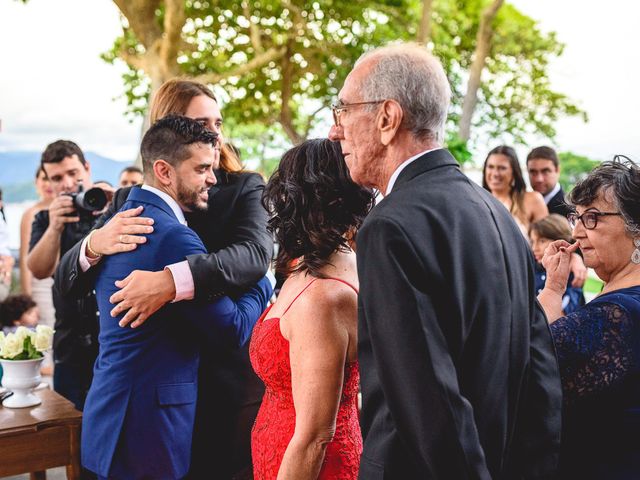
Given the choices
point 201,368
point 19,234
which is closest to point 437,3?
point 19,234

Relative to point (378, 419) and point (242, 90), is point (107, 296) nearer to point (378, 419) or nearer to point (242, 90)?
point (378, 419)

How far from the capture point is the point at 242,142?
73.9 ft

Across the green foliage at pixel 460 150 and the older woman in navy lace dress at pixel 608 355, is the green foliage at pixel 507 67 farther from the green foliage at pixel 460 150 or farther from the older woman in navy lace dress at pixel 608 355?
the older woman in navy lace dress at pixel 608 355

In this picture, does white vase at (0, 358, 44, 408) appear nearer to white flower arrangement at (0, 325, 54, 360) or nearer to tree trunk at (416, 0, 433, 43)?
white flower arrangement at (0, 325, 54, 360)

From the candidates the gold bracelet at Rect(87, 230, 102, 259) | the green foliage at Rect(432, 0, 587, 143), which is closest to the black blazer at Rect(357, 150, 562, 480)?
the gold bracelet at Rect(87, 230, 102, 259)

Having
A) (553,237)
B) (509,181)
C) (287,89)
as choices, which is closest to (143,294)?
(553,237)

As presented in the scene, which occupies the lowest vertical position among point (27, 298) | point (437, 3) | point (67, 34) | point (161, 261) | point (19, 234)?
point (27, 298)

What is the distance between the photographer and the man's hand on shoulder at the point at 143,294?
1.93 metres

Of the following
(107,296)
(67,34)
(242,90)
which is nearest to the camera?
(107,296)

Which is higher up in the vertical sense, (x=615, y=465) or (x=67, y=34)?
(x=67, y=34)

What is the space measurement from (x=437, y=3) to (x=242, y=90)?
153 inches

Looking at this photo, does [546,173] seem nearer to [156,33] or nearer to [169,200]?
[169,200]

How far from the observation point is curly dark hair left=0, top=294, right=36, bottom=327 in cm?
477

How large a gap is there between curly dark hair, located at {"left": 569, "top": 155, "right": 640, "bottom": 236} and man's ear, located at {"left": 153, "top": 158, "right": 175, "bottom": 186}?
1.16 meters
